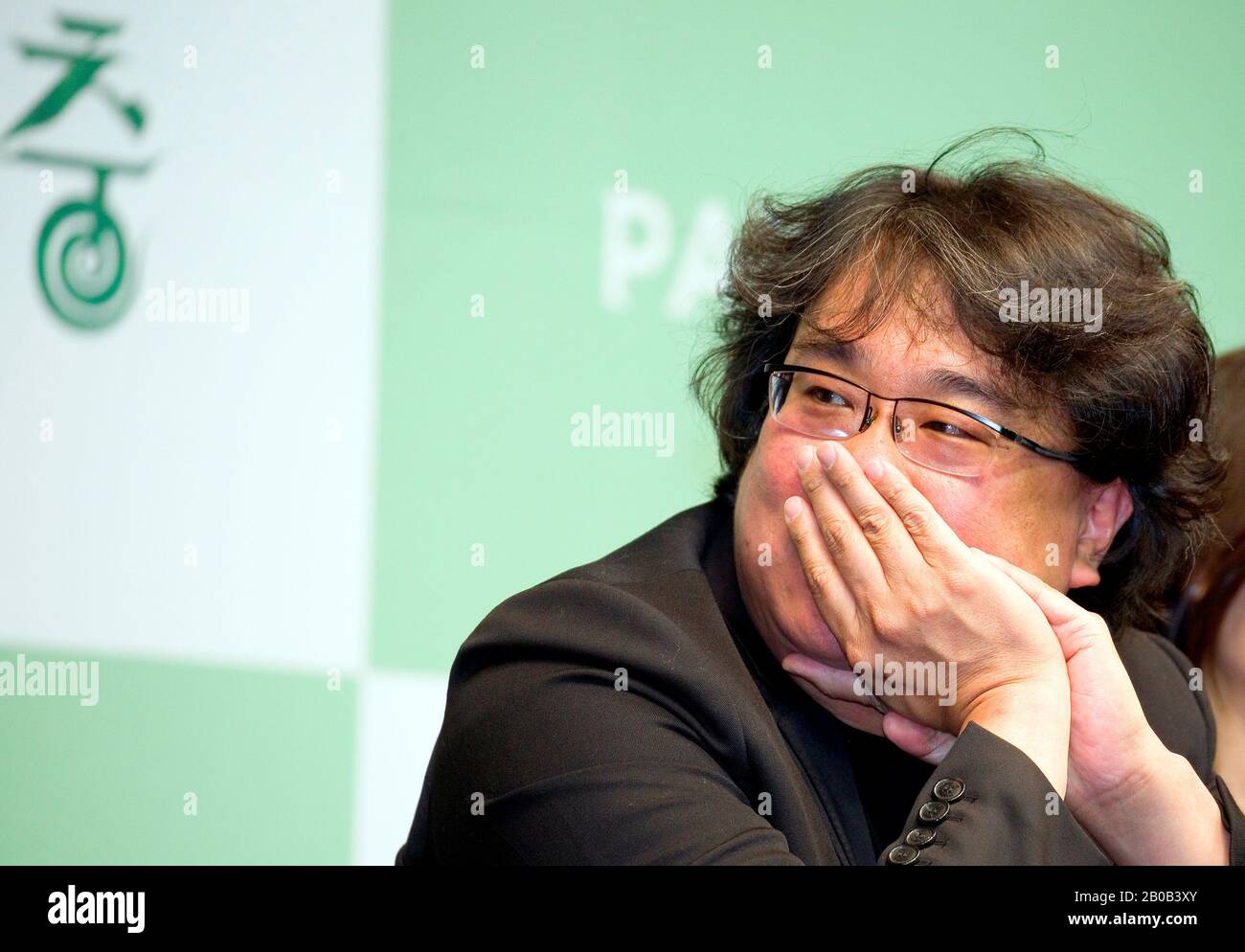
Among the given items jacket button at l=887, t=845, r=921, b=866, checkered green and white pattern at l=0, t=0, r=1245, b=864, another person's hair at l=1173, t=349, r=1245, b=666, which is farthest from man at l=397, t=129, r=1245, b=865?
checkered green and white pattern at l=0, t=0, r=1245, b=864

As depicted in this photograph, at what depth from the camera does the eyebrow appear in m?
1.50

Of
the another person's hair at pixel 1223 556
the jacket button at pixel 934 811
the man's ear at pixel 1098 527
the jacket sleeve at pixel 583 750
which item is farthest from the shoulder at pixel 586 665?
the another person's hair at pixel 1223 556

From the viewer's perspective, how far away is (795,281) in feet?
5.56

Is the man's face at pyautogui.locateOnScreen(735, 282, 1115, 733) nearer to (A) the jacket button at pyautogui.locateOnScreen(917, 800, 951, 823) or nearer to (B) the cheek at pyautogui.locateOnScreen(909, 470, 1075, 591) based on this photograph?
(B) the cheek at pyautogui.locateOnScreen(909, 470, 1075, 591)

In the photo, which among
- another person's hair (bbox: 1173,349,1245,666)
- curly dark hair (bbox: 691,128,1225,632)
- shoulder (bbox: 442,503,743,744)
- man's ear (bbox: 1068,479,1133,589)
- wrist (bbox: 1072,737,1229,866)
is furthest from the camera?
another person's hair (bbox: 1173,349,1245,666)

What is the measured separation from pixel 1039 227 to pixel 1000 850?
2.62ft

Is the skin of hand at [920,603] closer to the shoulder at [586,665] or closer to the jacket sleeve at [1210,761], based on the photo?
the shoulder at [586,665]

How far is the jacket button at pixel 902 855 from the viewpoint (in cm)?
121

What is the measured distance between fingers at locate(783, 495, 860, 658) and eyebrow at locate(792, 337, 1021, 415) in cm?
19

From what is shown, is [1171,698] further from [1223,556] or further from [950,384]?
[950,384]

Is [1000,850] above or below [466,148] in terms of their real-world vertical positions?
below

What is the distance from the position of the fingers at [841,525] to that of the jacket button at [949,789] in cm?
23
